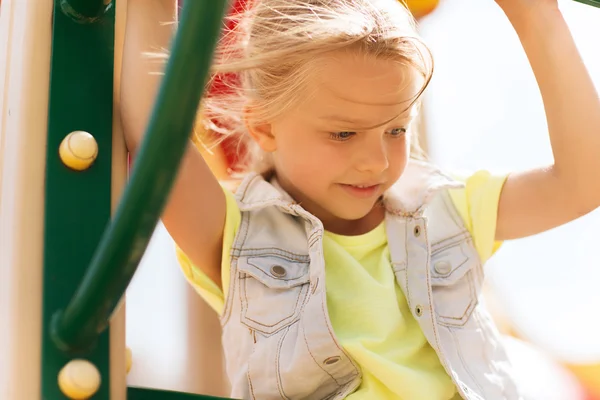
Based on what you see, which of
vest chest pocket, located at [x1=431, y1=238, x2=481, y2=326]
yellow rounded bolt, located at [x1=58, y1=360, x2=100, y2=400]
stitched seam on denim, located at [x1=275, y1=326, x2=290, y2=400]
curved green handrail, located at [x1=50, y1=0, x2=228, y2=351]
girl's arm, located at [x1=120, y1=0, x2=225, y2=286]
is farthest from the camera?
vest chest pocket, located at [x1=431, y1=238, x2=481, y2=326]

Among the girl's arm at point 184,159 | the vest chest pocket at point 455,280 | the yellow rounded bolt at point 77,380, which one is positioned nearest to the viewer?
the yellow rounded bolt at point 77,380

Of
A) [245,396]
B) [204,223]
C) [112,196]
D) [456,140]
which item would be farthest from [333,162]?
[456,140]

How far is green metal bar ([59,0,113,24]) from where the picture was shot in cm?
63

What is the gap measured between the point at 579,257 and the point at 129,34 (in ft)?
3.08

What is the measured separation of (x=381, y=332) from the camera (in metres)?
0.93

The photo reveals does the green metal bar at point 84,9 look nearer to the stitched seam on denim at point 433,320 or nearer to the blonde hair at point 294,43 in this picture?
the blonde hair at point 294,43

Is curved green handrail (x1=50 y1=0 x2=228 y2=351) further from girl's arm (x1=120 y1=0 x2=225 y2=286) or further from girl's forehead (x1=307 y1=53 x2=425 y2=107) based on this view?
girl's forehead (x1=307 y1=53 x2=425 y2=107)

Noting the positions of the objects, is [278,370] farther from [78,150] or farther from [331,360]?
[78,150]

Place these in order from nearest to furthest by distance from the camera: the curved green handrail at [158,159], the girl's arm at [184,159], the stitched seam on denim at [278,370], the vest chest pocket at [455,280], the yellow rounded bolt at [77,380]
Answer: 1. the curved green handrail at [158,159]
2. the yellow rounded bolt at [77,380]
3. the girl's arm at [184,159]
4. the stitched seam on denim at [278,370]
5. the vest chest pocket at [455,280]

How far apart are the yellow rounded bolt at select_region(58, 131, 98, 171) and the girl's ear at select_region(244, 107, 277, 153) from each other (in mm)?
443

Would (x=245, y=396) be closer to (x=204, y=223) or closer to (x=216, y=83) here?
(x=204, y=223)

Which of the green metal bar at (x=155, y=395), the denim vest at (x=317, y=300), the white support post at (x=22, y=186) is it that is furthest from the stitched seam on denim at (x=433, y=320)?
the white support post at (x=22, y=186)

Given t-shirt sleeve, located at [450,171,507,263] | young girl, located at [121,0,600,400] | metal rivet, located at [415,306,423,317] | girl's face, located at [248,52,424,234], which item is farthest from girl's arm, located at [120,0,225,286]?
t-shirt sleeve, located at [450,171,507,263]

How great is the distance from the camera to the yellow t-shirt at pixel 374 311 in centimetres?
89
